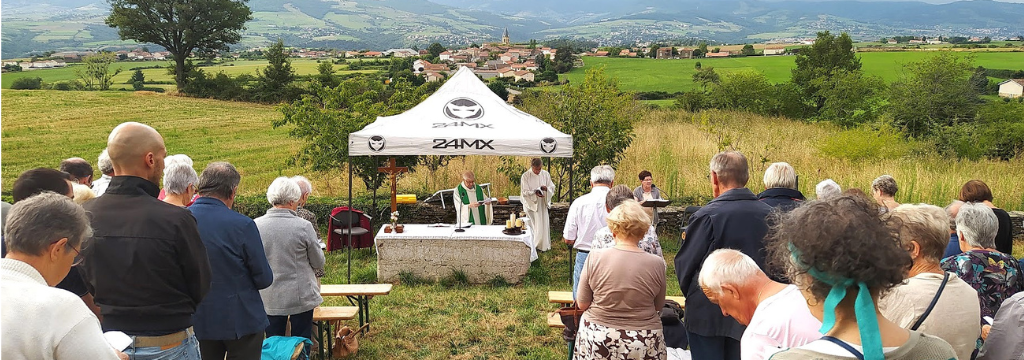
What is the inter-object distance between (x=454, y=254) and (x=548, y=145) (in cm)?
181

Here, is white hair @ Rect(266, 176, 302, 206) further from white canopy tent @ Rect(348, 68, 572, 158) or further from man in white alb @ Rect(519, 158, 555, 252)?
man in white alb @ Rect(519, 158, 555, 252)

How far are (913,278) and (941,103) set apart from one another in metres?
23.9

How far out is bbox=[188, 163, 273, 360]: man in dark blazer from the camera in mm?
3990

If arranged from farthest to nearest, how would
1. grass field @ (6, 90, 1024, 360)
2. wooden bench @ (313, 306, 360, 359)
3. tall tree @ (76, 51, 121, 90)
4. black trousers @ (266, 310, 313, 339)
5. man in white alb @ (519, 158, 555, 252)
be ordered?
tall tree @ (76, 51, 121, 90) → man in white alb @ (519, 158, 555, 252) → grass field @ (6, 90, 1024, 360) → wooden bench @ (313, 306, 360, 359) → black trousers @ (266, 310, 313, 339)

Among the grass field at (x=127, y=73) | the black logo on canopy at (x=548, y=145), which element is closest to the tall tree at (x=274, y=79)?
the grass field at (x=127, y=73)

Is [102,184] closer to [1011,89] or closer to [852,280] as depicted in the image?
[852,280]

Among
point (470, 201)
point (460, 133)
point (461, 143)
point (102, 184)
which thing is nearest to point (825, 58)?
point (470, 201)

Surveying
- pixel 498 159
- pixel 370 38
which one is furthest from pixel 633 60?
pixel 370 38

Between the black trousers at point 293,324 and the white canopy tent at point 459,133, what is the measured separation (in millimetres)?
3453

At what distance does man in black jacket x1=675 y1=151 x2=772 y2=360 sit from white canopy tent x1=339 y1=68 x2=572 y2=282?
4507 mm

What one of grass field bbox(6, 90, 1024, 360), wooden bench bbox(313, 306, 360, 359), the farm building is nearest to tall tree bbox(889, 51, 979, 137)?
grass field bbox(6, 90, 1024, 360)

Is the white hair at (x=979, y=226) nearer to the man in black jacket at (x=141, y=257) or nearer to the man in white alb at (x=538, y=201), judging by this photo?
the man in black jacket at (x=141, y=257)

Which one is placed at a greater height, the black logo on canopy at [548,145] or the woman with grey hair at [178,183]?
the woman with grey hair at [178,183]

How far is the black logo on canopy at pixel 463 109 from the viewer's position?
917 centimetres
